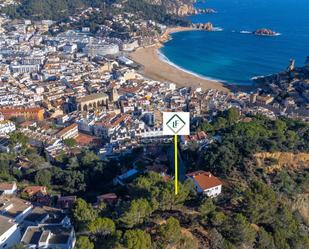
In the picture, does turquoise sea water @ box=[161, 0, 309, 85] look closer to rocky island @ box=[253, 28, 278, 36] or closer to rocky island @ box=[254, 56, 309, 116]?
rocky island @ box=[253, 28, 278, 36]

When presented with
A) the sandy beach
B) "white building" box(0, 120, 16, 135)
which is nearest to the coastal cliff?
the sandy beach

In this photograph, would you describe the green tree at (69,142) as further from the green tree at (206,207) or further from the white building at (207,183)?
the green tree at (206,207)

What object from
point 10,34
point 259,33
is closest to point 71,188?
point 10,34

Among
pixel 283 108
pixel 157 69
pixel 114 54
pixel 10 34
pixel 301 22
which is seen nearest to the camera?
pixel 283 108

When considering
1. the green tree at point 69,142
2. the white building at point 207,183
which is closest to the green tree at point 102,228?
the white building at point 207,183

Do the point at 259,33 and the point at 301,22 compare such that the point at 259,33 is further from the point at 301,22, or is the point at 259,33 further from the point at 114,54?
the point at 114,54

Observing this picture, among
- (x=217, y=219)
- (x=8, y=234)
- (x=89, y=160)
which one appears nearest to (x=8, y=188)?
(x=89, y=160)

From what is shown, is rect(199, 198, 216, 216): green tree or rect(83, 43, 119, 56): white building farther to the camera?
rect(83, 43, 119, 56): white building
